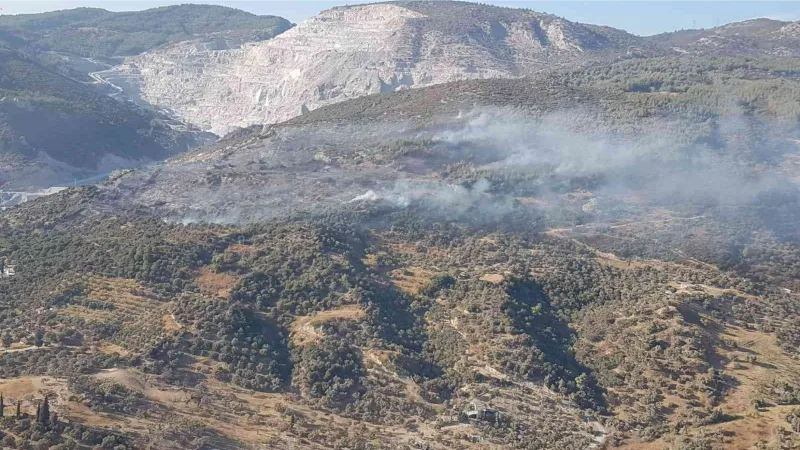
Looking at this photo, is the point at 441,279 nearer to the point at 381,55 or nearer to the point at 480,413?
the point at 480,413

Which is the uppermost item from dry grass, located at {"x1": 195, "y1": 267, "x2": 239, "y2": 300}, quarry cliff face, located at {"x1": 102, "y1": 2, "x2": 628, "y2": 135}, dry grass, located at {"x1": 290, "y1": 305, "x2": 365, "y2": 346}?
quarry cliff face, located at {"x1": 102, "y1": 2, "x2": 628, "y2": 135}

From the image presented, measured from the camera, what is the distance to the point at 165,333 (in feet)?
191

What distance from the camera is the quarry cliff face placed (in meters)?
163

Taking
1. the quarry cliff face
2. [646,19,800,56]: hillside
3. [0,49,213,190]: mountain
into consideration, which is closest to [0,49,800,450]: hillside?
[0,49,213,190]: mountain

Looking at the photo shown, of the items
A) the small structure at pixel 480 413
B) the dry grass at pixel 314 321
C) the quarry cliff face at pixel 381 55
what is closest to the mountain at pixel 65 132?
the quarry cliff face at pixel 381 55

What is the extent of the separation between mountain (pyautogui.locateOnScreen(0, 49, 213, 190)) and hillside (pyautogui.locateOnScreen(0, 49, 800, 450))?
4221cm

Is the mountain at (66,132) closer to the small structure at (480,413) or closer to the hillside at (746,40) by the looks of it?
the small structure at (480,413)

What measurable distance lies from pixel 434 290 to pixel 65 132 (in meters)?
102

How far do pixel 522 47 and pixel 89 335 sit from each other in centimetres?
12858

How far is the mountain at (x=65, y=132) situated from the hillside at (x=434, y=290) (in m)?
42.2

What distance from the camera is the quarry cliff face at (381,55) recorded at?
535ft

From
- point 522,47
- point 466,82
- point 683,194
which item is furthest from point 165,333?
point 522,47

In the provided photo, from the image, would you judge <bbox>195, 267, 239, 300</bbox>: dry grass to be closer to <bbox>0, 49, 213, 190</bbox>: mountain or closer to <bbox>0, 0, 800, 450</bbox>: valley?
<bbox>0, 0, 800, 450</bbox>: valley

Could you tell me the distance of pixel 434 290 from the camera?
219 feet
